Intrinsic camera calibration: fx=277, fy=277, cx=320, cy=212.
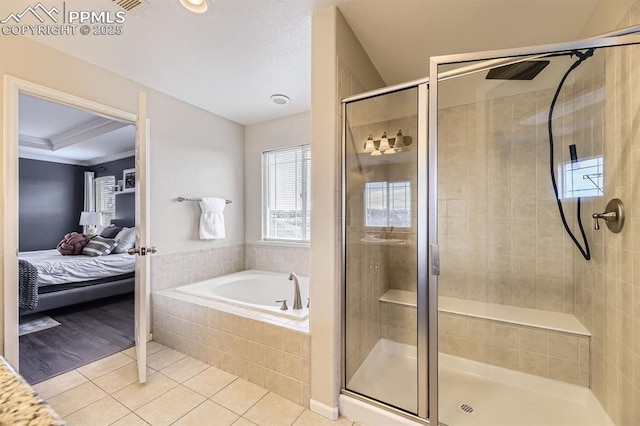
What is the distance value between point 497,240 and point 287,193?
7.25ft

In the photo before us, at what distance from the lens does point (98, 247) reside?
4.21m

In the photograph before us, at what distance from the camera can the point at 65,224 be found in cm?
589

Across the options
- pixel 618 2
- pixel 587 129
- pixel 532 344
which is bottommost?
pixel 532 344

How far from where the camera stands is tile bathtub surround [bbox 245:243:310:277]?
3.17 m

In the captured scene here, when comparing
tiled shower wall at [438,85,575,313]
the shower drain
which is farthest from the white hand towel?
the shower drain

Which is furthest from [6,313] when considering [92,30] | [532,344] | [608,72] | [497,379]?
[608,72]

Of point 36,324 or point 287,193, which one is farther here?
point 287,193

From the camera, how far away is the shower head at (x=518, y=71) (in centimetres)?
150

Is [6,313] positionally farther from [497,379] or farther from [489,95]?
[489,95]

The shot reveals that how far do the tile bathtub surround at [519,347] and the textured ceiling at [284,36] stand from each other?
5.99ft

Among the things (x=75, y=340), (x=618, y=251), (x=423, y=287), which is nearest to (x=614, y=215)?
(x=618, y=251)

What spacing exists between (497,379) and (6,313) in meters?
3.32

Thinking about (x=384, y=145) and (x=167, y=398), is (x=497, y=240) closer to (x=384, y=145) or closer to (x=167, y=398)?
(x=384, y=145)

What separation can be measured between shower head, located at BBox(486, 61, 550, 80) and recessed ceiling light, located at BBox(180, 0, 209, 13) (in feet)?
5.50
